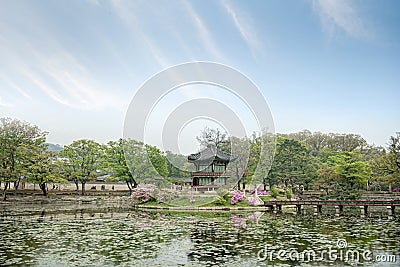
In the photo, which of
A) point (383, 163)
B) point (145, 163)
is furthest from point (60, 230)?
point (383, 163)

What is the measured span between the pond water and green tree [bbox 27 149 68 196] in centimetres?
1988

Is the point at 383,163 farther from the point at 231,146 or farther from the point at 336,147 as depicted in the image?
the point at 336,147

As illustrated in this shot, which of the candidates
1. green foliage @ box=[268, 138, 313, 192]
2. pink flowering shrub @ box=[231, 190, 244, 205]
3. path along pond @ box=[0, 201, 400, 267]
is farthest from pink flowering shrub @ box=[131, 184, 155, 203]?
green foliage @ box=[268, 138, 313, 192]

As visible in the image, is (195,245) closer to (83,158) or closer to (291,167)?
(291,167)

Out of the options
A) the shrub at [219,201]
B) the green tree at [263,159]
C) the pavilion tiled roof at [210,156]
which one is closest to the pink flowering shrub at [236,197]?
the shrub at [219,201]

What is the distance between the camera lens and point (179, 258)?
1063 centimetres

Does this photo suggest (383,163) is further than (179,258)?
Yes

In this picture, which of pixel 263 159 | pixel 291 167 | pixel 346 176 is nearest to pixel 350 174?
pixel 346 176

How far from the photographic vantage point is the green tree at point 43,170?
36156 millimetres

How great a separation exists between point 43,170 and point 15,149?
338cm

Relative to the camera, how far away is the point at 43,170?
36.7 m

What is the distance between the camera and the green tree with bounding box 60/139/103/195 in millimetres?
42562

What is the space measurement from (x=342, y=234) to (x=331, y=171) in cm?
2591

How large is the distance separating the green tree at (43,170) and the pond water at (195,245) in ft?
65.2
